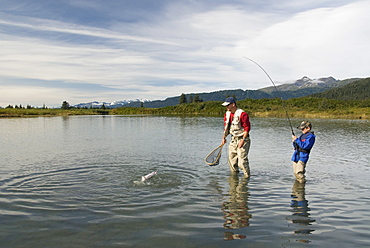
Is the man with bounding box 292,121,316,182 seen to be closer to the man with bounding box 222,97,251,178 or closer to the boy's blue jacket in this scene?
the boy's blue jacket

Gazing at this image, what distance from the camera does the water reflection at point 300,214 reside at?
548 cm

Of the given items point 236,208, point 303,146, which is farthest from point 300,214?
point 303,146

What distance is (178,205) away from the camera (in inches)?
273

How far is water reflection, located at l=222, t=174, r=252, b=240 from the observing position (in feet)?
18.5

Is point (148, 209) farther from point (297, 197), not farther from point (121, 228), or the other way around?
point (297, 197)

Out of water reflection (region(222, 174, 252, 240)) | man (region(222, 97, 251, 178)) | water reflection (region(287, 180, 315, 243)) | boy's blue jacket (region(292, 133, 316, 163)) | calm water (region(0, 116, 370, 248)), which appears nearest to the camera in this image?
calm water (region(0, 116, 370, 248))

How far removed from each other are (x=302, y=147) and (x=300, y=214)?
2.86 m

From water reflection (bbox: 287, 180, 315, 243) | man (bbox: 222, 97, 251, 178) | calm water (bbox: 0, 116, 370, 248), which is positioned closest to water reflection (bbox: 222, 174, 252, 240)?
calm water (bbox: 0, 116, 370, 248)

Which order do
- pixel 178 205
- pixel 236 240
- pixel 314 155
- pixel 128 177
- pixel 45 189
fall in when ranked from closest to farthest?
pixel 236 240, pixel 178 205, pixel 45 189, pixel 128 177, pixel 314 155

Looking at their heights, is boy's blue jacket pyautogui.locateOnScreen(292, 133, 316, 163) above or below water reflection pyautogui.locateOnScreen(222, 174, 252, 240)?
above

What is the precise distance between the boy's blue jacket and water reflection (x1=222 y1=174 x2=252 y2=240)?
1.82 metres

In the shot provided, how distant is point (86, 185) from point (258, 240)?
5636 millimetres

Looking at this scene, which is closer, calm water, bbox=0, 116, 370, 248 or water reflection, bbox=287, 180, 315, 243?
calm water, bbox=0, 116, 370, 248

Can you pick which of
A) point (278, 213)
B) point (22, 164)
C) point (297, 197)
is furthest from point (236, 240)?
point (22, 164)
